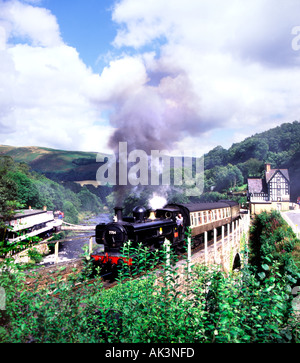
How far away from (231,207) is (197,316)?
22311 millimetres

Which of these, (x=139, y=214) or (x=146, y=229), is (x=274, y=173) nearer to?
(x=139, y=214)

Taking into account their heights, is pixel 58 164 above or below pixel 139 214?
above

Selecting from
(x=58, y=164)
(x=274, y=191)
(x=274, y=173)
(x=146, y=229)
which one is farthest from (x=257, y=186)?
(x=58, y=164)

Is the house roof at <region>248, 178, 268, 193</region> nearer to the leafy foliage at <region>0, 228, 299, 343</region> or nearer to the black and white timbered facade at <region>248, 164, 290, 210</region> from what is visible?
the black and white timbered facade at <region>248, 164, 290, 210</region>

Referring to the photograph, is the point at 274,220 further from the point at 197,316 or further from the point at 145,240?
the point at 197,316

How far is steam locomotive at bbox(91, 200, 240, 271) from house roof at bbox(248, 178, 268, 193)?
33.3 meters

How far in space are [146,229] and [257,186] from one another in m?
41.3

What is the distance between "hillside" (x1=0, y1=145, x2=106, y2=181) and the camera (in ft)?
267

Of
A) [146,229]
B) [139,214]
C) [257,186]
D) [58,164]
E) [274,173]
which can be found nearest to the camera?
[146,229]

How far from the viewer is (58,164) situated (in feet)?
311

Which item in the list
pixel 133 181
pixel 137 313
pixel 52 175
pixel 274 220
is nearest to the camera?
pixel 137 313

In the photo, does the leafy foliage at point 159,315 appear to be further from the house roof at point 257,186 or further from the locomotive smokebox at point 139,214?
the house roof at point 257,186

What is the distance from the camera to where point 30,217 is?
33.2 meters
